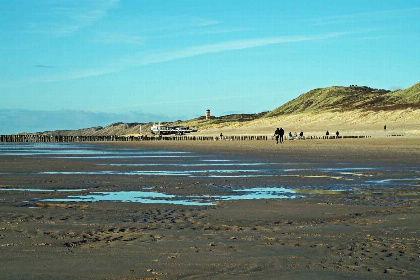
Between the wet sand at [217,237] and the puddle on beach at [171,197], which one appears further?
the puddle on beach at [171,197]

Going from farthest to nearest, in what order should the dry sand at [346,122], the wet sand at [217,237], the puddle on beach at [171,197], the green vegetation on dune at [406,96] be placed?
1. the green vegetation on dune at [406,96]
2. the dry sand at [346,122]
3. the puddle on beach at [171,197]
4. the wet sand at [217,237]

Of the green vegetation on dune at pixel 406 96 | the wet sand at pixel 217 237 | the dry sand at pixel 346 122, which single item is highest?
the green vegetation on dune at pixel 406 96

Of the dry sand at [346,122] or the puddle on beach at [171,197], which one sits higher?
the dry sand at [346,122]

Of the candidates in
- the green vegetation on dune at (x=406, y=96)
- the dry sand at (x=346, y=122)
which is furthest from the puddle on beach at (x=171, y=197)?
the green vegetation on dune at (x=406, y=96)

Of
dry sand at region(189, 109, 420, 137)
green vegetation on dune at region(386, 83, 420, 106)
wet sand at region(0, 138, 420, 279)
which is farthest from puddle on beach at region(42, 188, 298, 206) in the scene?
green vegetation on dune at region(386, 83, 420, 106)

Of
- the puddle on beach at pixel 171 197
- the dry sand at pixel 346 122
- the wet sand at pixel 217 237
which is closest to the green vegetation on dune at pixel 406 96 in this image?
the dry sand at pixel 346 122

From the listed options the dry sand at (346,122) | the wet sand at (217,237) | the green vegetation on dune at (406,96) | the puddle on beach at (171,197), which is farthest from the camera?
the green vegetation on dune at (406,96)

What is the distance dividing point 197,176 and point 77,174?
469 centimetres

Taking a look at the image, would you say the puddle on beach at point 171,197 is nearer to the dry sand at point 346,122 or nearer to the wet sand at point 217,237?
the wet sand at point 217,237

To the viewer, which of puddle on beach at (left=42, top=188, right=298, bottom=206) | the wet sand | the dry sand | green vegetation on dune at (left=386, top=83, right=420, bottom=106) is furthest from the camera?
green vegetation on dune at (left=386, top=83, right=420, bottom=106)

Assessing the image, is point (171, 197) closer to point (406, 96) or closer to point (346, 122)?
point (346, 122)

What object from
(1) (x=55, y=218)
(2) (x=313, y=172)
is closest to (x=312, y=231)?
(1) (x=55, y=218)

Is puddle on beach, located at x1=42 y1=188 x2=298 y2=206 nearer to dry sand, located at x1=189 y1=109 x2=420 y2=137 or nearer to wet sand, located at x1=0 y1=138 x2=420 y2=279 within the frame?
wet sand, located at x1=0 y1=138 x2=420 y2=279

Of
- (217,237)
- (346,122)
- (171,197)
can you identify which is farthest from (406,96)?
(217,237)
